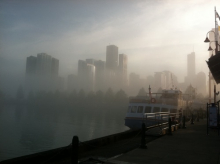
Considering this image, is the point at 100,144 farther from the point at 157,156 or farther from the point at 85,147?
the point at 157,156

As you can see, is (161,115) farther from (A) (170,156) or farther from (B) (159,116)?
(A) (170,156)

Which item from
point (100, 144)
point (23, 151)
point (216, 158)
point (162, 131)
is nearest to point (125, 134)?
point (162, 131)

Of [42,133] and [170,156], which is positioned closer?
[170,156]

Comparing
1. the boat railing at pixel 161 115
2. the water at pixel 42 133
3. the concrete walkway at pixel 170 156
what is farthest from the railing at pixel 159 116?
the water at pixel 42 133

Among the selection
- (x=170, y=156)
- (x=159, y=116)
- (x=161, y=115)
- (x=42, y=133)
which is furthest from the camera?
(x=42, y=133)

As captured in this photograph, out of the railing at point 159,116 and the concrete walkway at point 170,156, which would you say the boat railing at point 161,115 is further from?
the concrete walkway at point 170,156

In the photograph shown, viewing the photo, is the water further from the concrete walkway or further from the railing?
the concrete walkway

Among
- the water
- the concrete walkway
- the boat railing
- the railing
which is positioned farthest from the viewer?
the water

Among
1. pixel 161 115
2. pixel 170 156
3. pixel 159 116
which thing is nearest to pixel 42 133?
pixel 159 116

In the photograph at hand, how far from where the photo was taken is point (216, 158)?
27.2ft

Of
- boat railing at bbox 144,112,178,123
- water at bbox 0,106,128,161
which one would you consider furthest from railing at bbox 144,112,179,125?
water at bbox 0,106,128,161

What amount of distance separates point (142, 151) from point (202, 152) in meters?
2.73

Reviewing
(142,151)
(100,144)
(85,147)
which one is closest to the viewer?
(142,151)

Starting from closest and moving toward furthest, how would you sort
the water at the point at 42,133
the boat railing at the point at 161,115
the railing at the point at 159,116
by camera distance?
the railing at the point at 159,116 < the boat railing at the point at 161,115 < the water at the point at 42,133
